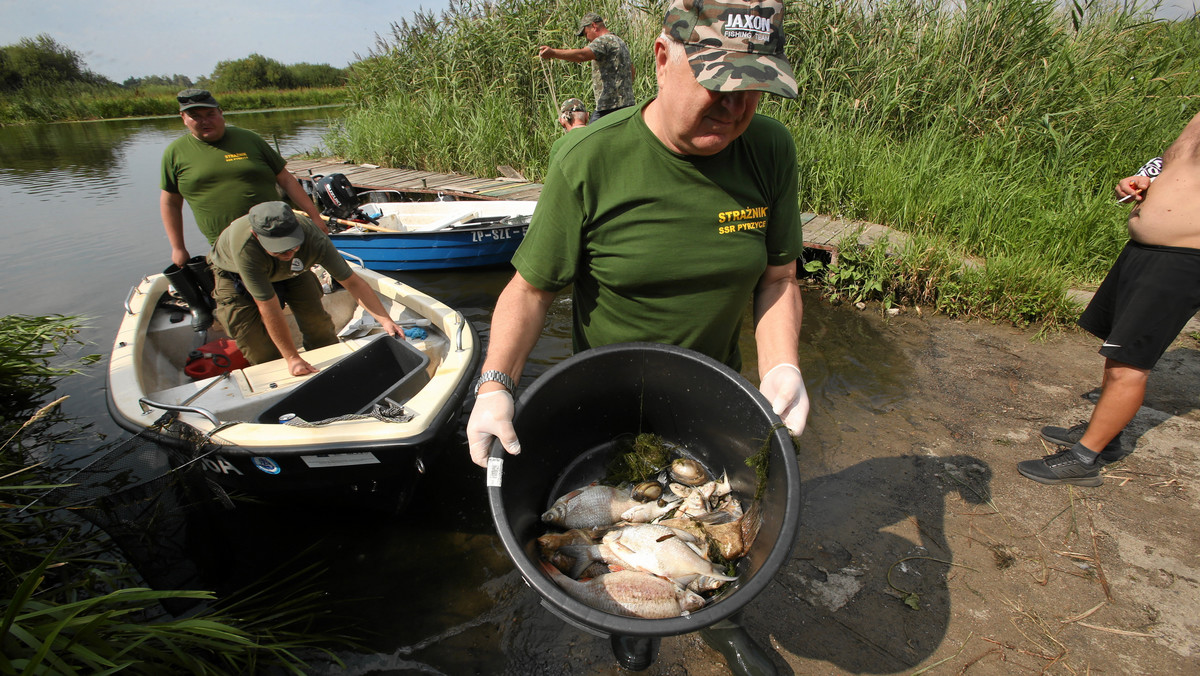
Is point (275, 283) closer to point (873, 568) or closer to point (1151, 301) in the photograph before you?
point (873, 568)

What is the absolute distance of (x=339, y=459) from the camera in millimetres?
2520

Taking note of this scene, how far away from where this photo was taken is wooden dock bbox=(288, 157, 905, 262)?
5.46 metres

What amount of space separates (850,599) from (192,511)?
291 centimetres

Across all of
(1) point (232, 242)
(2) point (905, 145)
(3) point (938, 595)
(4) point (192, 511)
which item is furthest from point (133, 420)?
(2) point (905, 145)

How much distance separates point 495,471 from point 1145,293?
298 cm

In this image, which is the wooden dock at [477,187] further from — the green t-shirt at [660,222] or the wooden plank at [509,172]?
the green t-shirt at [660,222]

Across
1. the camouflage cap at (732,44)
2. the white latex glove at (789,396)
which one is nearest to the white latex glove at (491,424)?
the white latex glove at (789,396)

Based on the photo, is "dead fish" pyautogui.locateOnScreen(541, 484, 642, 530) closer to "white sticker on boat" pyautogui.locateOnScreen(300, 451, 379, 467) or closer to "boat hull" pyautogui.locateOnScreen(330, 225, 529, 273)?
"white sticker on boat" pyautogui.locateOnScreen(300, 451, 379, 467)

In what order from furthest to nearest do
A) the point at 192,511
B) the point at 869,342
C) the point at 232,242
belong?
1. the point at 869,342
2. the point at 232,242
3. the point at 192,511

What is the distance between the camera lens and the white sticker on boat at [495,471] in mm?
1165

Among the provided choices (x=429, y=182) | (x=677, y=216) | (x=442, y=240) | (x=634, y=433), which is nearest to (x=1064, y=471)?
(x=634, y=433)

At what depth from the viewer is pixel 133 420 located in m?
2.72

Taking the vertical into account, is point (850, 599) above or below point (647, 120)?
below

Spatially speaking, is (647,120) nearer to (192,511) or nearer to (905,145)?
(192,511)
